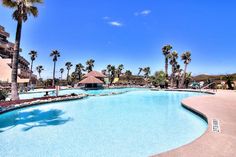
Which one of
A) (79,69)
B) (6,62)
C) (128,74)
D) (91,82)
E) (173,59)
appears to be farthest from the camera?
(128,74)

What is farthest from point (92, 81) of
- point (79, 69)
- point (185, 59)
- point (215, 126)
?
point (215, 126)

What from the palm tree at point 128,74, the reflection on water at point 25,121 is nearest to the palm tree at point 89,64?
the palm tree at point 128,74

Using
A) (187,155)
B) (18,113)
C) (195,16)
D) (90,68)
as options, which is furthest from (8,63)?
(187,155)

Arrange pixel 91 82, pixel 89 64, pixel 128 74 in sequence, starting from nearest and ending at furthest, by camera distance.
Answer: pixel 91 82, pixel 89 64, pixel 128 74

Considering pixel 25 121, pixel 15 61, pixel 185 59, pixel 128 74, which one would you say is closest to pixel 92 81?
pixel 185 59

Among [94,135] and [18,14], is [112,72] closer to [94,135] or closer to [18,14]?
[18,14]

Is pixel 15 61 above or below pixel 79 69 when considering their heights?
below

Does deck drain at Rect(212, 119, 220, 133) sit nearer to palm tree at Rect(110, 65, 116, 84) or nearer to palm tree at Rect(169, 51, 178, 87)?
palm tree at Rect(169, 51, 178, 87)

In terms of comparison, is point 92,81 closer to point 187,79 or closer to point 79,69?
point 187,79

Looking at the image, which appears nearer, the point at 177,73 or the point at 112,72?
the point at 177,73


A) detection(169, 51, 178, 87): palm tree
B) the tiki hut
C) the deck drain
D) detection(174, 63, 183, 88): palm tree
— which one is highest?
detection(169, 51, 178, 87): palm tree

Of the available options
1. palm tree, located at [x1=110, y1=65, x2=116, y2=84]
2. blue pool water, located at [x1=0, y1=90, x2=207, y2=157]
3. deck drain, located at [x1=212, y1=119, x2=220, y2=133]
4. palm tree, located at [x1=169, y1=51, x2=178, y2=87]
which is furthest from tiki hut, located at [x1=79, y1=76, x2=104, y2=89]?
Result: deck drain, located at [x1=212, y1=119, x2=220, y2=133]

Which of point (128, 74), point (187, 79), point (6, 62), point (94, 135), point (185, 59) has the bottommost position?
point (94, 135)

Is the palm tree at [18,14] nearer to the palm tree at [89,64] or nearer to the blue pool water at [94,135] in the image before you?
the blue pool water at [94,135]
